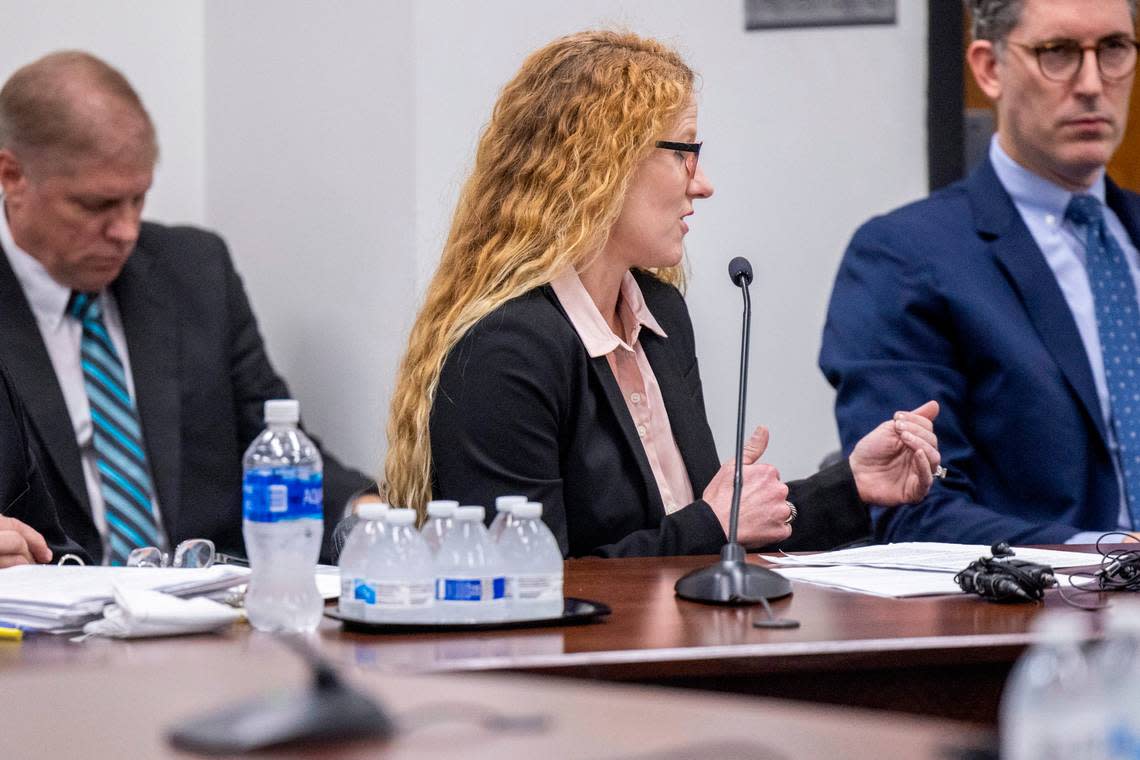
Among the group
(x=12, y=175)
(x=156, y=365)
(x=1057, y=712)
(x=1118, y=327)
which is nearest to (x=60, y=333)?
(x=156, y=365)

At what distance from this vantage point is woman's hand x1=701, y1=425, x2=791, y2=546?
199cm

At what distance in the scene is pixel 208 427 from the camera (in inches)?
121

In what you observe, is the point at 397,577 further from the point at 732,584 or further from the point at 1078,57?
the point at 1078,57

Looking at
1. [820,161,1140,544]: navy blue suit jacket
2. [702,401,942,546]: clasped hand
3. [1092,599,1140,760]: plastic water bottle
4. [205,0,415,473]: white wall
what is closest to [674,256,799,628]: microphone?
[702,401,942,546]: clasped hand

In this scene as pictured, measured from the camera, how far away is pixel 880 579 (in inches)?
67.6

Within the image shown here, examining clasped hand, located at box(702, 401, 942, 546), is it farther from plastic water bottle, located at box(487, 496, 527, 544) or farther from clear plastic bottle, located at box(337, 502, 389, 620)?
clear plastic bottle, located at box(337, 502, 389, 620)

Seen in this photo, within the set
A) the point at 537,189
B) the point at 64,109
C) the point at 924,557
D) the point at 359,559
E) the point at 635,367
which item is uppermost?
the point at 64,109

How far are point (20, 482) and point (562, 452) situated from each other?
77cm

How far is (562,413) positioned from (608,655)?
87 cm

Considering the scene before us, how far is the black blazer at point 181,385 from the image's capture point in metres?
2.83

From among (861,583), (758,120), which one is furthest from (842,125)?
(861,583)

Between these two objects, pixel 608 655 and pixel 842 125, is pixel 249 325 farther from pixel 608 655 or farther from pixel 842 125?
pixel 608 655

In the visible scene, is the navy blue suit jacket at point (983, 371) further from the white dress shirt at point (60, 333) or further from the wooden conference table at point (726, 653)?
the white dress shirt at point (60, 333)

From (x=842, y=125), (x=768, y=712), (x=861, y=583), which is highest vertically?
(x=842, y=125)
